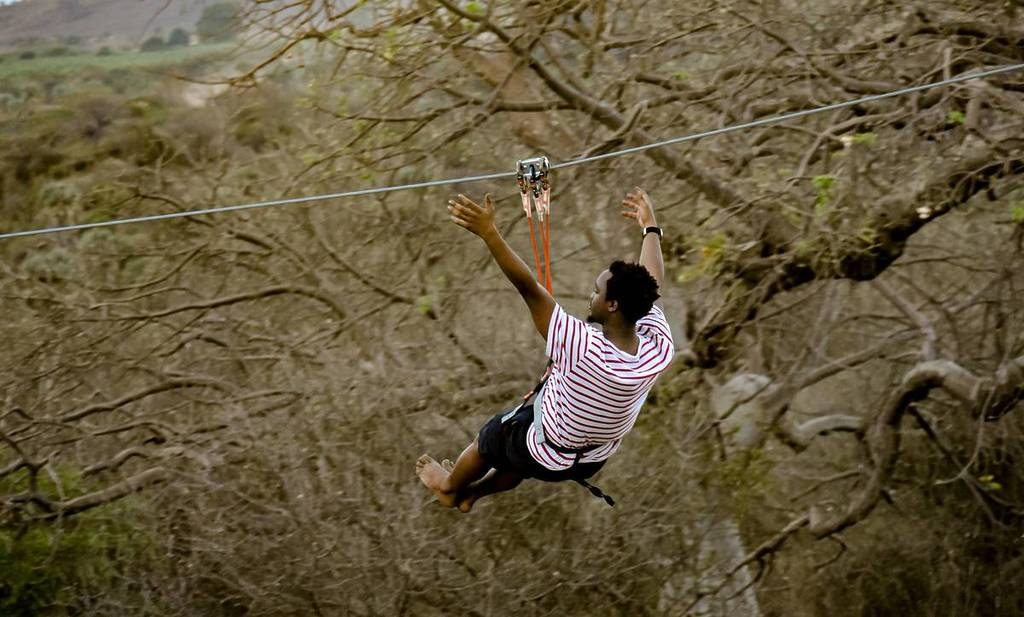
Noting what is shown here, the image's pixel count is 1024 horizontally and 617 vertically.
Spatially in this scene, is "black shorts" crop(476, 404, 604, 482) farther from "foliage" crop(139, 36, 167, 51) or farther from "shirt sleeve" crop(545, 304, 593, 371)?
"foliage" crop(139, 36, 167, 51)

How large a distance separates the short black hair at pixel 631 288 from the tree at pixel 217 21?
5089 millimetres

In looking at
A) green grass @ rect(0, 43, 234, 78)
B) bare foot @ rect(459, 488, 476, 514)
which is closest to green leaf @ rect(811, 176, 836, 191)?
bare foot @ rect(459, 488, 476, 514)

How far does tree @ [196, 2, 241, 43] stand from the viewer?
7.87 m

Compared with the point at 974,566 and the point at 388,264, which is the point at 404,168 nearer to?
the point at 388,264

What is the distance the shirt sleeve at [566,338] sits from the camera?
3346mm

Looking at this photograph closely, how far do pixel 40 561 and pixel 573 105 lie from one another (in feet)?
16.4

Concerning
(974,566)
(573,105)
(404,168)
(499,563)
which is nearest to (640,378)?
(499,563)

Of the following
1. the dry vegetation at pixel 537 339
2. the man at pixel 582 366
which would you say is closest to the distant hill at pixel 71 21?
the dry vegetation at pixel 537 339

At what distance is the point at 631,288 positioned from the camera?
3.32 m

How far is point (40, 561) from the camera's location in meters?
8.38

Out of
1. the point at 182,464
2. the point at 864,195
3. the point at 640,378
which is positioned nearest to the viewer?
the point at 640,378

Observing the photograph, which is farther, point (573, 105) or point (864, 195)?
point (573, 105)

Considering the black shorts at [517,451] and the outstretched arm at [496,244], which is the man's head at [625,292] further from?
the black shorts at [517,451]

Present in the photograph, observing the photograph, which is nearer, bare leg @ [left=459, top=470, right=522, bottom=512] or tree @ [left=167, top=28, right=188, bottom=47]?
bare leg @ [left=459, top=470, right=522, bottom=512]
